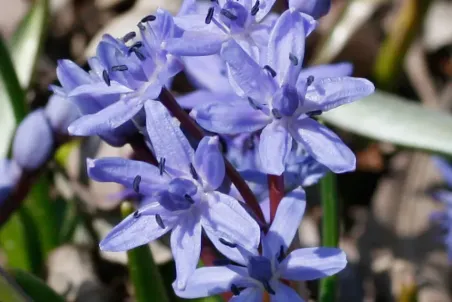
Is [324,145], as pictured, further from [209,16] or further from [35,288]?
[35,288]

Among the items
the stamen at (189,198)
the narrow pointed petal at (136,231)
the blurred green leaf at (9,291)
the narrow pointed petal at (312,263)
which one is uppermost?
the stamen at (189,198)

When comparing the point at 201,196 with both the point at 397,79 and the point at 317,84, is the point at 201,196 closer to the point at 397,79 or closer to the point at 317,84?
the point at 317,84

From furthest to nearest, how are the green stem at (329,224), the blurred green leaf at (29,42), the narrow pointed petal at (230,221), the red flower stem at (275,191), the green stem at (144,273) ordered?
the blurred green leaf at (29,42), the green stem at (329,224), the green stem at (144,273), the red flower stem at (275,191), the narrow pointed petal at (230,221)

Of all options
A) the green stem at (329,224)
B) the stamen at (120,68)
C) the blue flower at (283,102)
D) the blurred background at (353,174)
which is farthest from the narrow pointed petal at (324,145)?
the blurred background at (353,174)

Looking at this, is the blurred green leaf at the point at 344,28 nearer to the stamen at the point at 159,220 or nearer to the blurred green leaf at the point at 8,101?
the blurred green leaf at the point at 8,101

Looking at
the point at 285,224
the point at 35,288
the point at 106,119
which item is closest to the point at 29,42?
the point at 35,288
